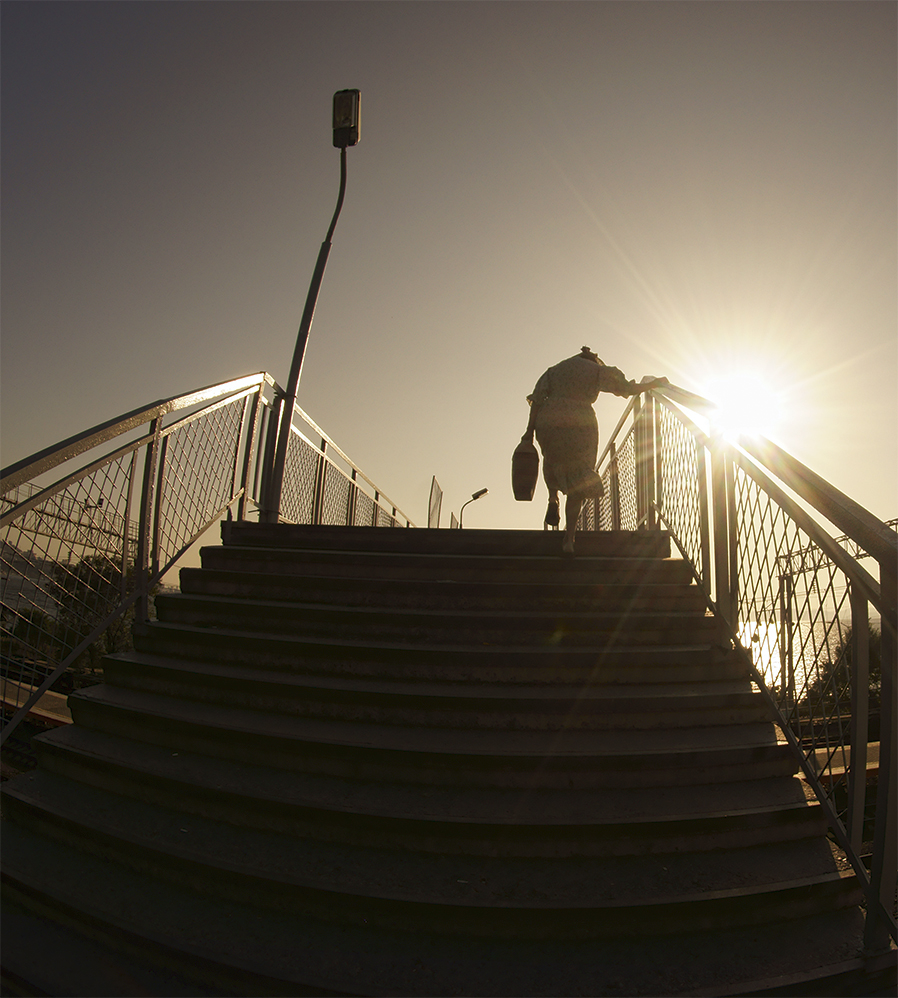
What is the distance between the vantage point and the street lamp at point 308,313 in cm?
464

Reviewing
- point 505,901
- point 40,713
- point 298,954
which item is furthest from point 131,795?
point 40,713

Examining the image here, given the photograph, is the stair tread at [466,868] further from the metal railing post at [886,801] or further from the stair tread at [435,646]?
the stair tread at [435,646]

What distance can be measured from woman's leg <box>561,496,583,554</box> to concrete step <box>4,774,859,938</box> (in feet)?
5.73

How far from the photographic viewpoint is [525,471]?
3.87m

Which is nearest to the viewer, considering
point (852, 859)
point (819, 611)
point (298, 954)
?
point (298, 954)

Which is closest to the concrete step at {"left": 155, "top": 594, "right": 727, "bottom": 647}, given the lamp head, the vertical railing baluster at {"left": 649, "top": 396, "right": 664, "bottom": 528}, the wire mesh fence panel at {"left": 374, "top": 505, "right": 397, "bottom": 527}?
the vertical railing baluster at {"left": 649, "top": 396, "right": 664, "bottom": 528}

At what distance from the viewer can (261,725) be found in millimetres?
2277

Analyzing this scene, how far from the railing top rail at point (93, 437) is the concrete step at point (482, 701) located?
3.42ft

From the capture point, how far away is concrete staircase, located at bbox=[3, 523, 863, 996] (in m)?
1.58

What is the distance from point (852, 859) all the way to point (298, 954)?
1.65 metres

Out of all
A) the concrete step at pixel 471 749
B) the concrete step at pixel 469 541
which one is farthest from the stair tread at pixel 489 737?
the concrete step at pixel 469 541

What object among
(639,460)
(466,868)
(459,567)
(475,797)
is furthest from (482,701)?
(639,460)

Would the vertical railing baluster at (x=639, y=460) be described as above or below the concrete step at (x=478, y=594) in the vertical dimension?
above

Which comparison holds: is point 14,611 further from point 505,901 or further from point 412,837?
point 505,901
